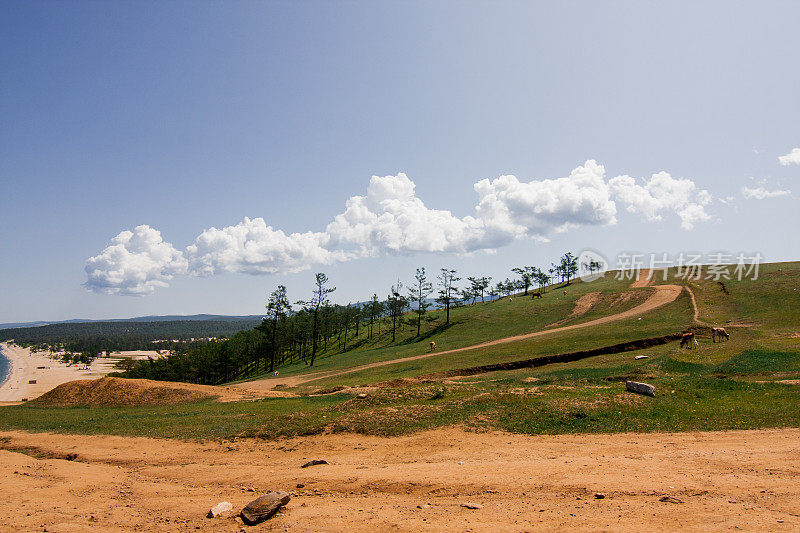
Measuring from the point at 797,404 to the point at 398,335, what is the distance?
7323cm

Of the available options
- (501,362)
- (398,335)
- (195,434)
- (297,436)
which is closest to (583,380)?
(501,362)

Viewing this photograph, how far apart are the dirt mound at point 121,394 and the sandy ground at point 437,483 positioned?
14.1 meters

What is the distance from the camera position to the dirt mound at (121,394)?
30.2 m

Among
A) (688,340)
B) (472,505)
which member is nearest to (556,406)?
(472,505)

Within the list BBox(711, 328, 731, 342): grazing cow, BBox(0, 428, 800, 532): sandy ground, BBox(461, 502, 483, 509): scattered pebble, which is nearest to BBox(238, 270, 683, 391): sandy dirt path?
BBox(711, 328, 731, 342): grazing cow

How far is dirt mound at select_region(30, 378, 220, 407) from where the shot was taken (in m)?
30.2

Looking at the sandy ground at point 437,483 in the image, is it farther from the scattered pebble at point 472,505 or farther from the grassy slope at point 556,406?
the grassy slope at point 556,406

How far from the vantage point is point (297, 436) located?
17.4 meters

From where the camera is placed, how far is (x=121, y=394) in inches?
1224

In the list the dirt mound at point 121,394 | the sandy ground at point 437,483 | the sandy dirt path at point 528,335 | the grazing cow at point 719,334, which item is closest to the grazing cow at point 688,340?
the grazing cow at point 719,334

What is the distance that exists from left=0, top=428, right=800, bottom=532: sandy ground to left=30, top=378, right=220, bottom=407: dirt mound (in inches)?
555

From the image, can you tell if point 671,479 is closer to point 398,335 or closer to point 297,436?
point 297,436

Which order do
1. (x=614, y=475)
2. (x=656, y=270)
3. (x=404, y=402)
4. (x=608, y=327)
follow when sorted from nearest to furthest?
(x=614, y=475)
(x=404, y=402)
(x=608, y=327)
(x=656, y=270)

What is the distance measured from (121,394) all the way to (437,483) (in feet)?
104
